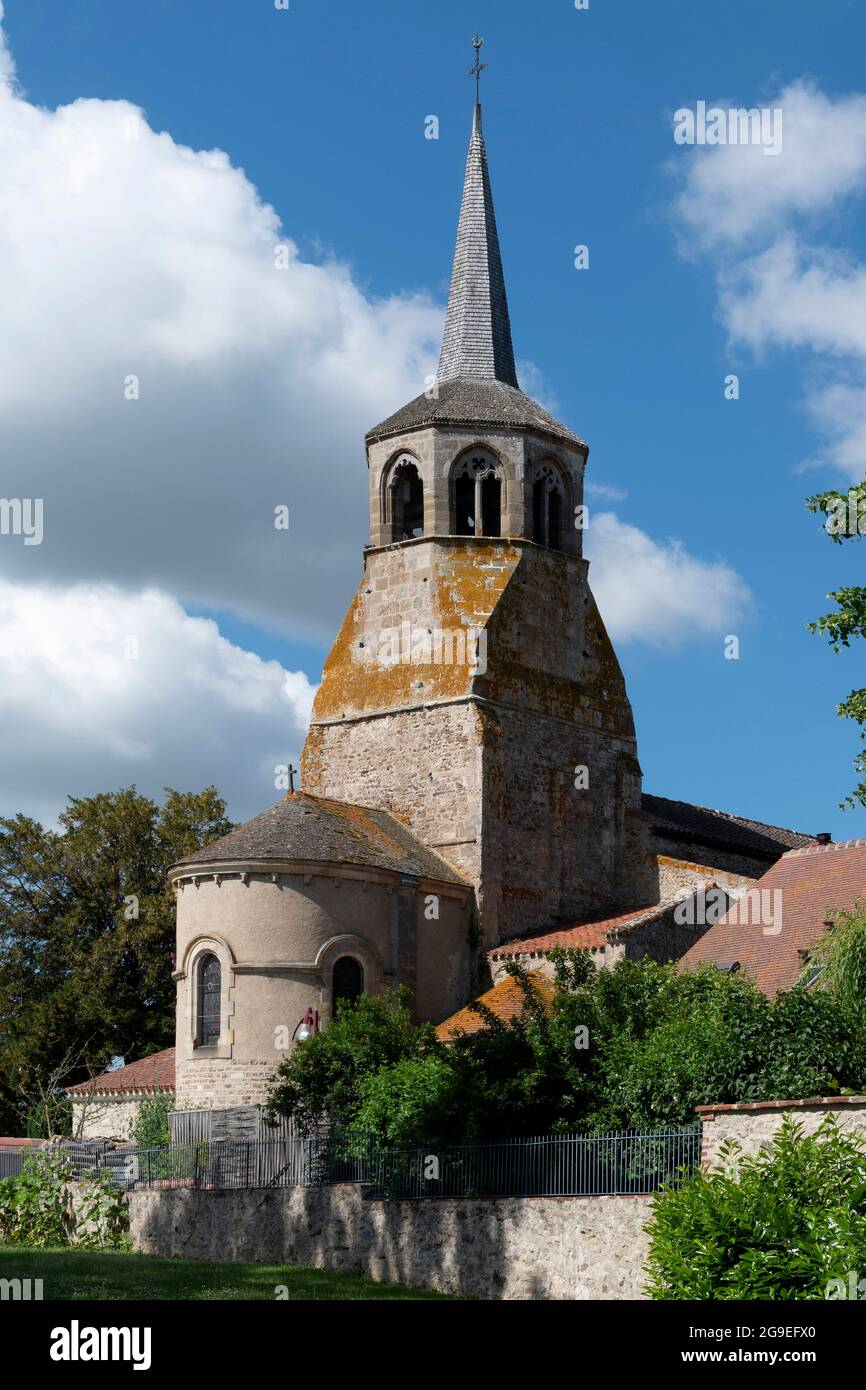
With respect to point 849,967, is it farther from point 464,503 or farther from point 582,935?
point 464,503

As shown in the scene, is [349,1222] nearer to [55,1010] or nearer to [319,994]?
[319,994]

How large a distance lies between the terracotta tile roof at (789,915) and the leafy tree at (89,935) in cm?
1830

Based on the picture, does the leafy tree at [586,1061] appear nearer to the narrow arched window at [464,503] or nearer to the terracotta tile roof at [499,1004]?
the terracotta tile roof at [499,1004]

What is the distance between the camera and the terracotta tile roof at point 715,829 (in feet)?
144

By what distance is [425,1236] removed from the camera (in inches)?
934

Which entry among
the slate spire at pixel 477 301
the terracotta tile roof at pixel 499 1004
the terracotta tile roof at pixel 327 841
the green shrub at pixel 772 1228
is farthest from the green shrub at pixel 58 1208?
the slate spire at pixel 477 301

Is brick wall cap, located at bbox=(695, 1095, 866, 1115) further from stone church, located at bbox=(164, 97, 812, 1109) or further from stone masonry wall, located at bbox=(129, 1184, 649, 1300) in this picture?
stone church, located at bbox=(164, 97, 812, 1109)

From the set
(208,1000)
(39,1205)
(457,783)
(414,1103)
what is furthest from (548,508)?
(39,1205)

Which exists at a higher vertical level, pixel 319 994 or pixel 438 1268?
pixel 319 994

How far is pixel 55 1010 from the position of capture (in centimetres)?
4747

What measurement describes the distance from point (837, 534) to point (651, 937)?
54.2ft

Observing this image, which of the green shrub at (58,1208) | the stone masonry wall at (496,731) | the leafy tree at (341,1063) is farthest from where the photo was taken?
the stone masonry wall at (496,731)
